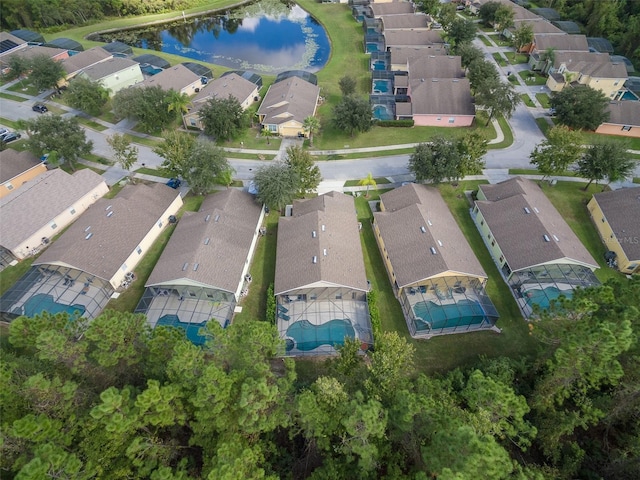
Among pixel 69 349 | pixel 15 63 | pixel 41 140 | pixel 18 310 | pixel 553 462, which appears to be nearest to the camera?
pixel 69 349

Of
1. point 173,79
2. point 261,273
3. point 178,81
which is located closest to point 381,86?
point 178,81

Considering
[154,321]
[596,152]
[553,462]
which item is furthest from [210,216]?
[596,152]

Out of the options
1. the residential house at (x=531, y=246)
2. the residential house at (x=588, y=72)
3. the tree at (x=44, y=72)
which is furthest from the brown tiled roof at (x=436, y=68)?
the tree at (x=44, y=72)

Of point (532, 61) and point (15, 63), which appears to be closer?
point (15, 63)

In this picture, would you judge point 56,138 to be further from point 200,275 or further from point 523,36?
point 523,36

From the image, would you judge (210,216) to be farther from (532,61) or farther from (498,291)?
(532,61)
